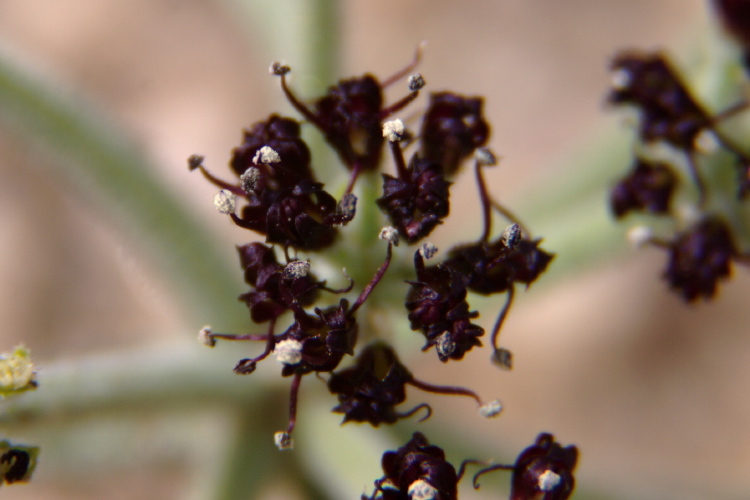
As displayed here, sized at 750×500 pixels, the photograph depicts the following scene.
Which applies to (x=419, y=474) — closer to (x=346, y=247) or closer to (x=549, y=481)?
(x=549, y=481)

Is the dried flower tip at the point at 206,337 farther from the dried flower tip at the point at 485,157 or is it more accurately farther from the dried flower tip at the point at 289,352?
the dried flower tip at the point at 485,157

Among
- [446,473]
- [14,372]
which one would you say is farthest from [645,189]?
[14,372]

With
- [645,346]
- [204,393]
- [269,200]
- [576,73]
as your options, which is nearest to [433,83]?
[576,73]

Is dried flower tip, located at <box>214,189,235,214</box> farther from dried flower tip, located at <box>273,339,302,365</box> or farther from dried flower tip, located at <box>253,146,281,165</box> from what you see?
dried flower tip, located at <box>273,339,302,365</box>

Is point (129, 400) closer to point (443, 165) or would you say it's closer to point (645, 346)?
point (443, 165)

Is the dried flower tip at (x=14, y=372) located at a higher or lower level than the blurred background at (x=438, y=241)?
lower

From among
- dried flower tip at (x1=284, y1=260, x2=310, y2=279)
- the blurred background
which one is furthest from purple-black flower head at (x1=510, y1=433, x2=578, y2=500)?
the blurred background

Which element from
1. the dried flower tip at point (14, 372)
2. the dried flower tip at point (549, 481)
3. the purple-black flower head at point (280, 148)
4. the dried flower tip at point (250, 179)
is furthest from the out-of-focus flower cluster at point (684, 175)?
the dried flower tip at point (14, 372)
